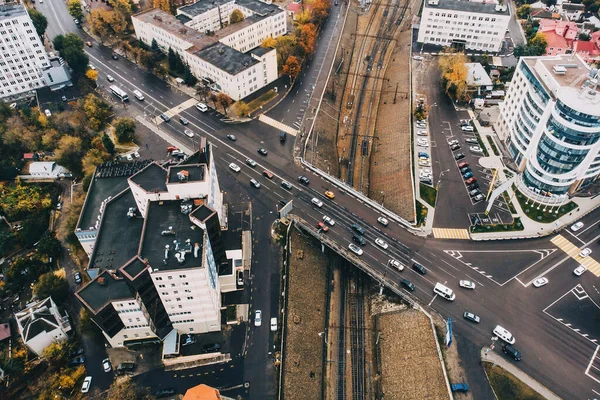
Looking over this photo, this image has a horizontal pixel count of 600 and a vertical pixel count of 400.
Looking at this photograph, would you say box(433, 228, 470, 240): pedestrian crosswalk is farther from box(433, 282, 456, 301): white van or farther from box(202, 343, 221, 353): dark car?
box(202, 343, 221, 353): dark car

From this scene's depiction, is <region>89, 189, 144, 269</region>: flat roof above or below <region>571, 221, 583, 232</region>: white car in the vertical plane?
above

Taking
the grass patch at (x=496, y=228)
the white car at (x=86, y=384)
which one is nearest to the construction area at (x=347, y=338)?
the grass patch at (x=496, y=228)

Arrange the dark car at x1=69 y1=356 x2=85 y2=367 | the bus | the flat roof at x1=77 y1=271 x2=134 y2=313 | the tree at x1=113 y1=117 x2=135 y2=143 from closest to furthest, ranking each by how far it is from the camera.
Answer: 1. the flat roof at x1=77 y1=271 x2=134 y2=313
2. the dark car at x1=69 y1=356 x2=85 y2=367
3. the tree at x1=113 y1=117 x2=135 y2=143
4. the bus

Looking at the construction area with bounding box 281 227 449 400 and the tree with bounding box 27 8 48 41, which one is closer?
the construction area with bounding box 281 227 449 400

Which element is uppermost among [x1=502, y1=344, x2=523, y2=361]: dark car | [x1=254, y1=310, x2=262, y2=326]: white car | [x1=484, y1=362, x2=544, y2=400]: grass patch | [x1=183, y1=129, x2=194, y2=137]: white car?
[x1=183, y1=129, x2=194, y2=137]: white car

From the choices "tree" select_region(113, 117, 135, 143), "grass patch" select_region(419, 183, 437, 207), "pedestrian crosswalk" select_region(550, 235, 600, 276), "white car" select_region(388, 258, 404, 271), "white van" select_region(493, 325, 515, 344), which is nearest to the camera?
"white van" select_region(493, 325, 515, 344)

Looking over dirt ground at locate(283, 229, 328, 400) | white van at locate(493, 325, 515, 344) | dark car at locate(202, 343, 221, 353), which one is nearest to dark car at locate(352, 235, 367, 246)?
dirt ground at locate(283, 229, 328, 400)
